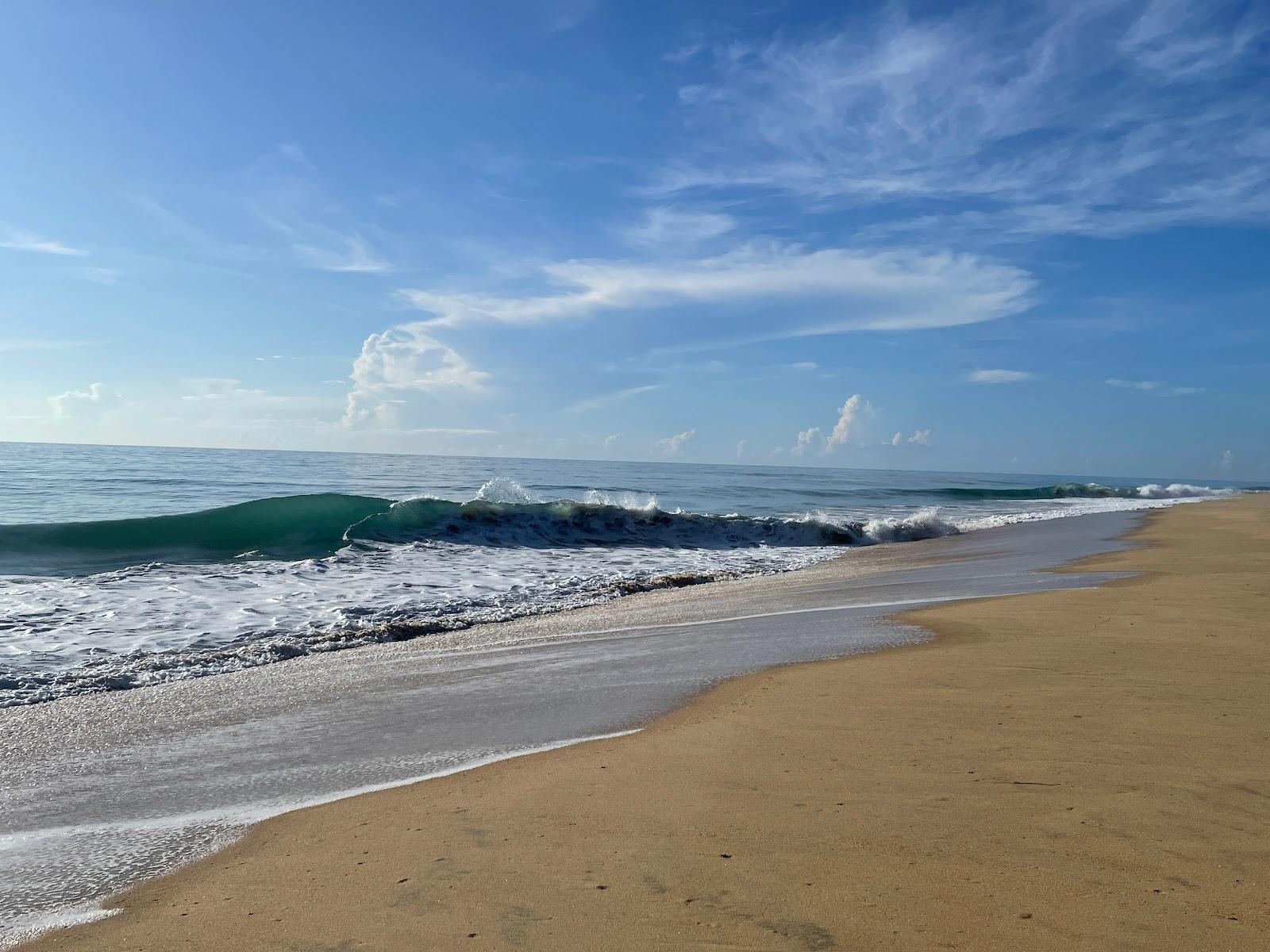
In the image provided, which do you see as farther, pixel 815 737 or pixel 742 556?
pixel 742 556

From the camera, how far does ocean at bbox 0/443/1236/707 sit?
7254 millimetres

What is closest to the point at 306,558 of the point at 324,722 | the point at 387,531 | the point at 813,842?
the point at 387,531

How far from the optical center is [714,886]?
91.3 inches

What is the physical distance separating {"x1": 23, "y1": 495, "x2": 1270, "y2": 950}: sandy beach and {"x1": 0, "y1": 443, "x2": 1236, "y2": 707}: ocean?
416cm

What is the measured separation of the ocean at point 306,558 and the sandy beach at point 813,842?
4.16m

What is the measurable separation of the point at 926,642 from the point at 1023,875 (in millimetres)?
3817

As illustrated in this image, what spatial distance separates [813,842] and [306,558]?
540 inches

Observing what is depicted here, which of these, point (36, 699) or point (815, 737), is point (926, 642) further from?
point (36, 699)

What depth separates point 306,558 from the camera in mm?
14609

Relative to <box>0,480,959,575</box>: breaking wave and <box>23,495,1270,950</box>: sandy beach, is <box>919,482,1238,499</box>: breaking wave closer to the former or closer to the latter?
<box>0,480,959,575</box>: breaking wave

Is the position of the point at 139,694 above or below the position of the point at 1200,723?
below

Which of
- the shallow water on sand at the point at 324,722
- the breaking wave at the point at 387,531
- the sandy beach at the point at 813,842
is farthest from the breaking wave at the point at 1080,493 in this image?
the sandy beach at the point at 813,842

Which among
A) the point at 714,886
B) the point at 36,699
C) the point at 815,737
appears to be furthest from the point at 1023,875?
the point at 36,699

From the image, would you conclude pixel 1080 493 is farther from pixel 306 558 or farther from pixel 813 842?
pixel 813 842
